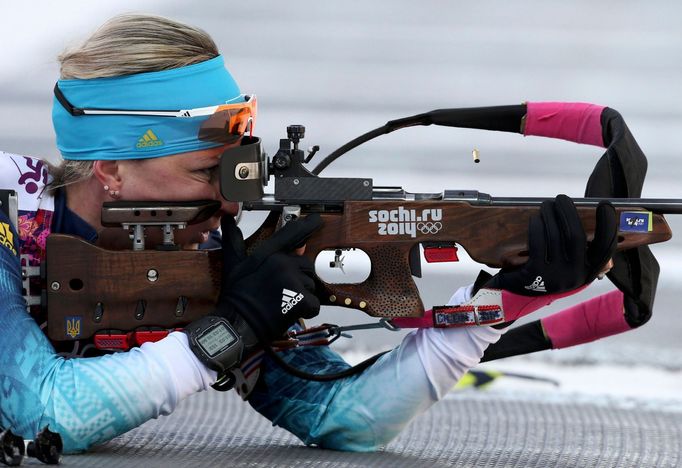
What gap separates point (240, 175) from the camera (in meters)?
2.63

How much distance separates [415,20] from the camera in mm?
7180

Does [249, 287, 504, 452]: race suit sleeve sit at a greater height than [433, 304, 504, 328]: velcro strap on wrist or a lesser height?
lesser

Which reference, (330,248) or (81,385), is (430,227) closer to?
(330,248)

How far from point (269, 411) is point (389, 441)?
31 centimetres

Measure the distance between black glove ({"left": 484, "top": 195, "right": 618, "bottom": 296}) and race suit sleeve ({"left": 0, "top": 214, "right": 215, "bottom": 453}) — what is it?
74cm

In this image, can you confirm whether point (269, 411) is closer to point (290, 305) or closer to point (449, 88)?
point (290, 305)

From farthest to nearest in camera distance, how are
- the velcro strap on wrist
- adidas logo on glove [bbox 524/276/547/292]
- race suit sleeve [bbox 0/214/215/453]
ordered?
the velcro strap on wrist, adidas logo on glove [bbox 524/276/547/292], race suit sleeve [bbox 0/214/215/453]

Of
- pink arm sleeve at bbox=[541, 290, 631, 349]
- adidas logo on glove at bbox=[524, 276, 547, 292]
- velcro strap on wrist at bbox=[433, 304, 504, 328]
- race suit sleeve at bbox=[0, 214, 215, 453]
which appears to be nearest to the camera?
race suit sleeve at bbox=[0, 214, 215, 453]

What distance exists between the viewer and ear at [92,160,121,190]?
9.22ft

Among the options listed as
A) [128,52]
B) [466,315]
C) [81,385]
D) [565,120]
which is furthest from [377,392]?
[128,52]

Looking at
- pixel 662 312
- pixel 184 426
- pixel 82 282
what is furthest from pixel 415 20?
pixel 82 282

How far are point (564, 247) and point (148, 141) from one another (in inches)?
37.5

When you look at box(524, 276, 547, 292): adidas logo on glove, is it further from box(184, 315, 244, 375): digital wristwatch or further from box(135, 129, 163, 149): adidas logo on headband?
box(135, 129, 163, 149): adidas logo on headband

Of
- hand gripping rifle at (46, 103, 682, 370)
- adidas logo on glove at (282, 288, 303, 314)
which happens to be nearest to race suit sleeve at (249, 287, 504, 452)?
hand gripping rifle at (46, 103, 682, 370)
